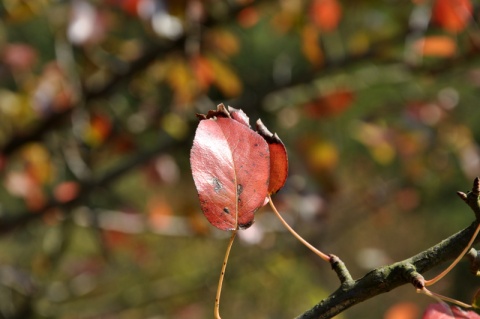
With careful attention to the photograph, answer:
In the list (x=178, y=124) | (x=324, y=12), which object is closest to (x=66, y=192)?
(x=178, y=124)

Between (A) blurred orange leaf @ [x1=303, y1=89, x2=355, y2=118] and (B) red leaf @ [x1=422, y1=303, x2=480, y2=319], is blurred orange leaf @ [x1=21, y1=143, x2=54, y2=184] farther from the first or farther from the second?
(B) red leaf @ [x1=422, y1=303, x2=480, y2=319]

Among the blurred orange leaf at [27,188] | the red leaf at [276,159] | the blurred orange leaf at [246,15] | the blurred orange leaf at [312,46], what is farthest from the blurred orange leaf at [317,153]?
the red leaf at [276,159]

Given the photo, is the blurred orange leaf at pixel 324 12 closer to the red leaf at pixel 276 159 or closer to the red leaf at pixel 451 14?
the red leaf at pixel 451 14

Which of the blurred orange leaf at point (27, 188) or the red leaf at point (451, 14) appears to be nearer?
the red leaf at point (451, 14)

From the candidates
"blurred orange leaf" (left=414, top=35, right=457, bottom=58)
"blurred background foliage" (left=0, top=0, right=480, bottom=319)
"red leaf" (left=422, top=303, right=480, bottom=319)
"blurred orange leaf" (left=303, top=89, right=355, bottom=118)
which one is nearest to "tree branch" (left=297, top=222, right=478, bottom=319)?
"red leaf" (left=422, top=303, right=480, bottom=319)

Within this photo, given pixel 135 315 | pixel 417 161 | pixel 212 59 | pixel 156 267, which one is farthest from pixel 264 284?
pixel 212 59

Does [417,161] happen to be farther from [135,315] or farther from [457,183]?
[457,183]
